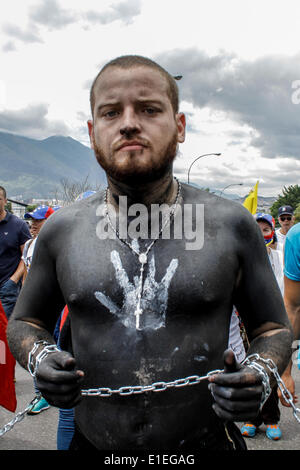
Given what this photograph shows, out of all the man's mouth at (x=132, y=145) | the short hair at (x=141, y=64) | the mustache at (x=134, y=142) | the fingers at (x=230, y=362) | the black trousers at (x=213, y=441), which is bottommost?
the black trousers at (x=213, y=441)

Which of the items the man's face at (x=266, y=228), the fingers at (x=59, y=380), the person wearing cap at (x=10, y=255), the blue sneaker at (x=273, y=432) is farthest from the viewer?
the person wearing cap at (x=10, y=255)

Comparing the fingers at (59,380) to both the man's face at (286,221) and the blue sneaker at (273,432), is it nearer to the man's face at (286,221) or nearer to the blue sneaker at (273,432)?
the blue sneaker at (273,432)

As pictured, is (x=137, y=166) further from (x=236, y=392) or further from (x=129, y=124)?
(x=236, y=392)

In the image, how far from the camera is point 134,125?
5.31 ft

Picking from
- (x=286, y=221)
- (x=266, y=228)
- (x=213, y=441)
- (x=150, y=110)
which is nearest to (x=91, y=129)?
(x=150, y=110)

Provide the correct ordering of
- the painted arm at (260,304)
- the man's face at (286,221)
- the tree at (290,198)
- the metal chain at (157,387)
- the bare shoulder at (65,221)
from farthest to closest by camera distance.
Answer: the tree at (290,198) < the man's face at (286,221) < the bare shoulder at (65,221) < the painted arm at (260,304) < the metal chain at (157,387)

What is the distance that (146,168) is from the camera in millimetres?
1635

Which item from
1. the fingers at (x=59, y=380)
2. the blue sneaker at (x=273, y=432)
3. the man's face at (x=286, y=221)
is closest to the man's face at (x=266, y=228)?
the blue sneaker at (x=273, y=432)

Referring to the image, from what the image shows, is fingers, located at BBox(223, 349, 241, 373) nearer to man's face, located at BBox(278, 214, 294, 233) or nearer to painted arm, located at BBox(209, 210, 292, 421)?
painted arm, located at BBox(209, 210, 292, 421)

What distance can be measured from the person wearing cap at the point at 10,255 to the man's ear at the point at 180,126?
435 centimetres

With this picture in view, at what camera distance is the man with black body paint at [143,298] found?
1.51 meters

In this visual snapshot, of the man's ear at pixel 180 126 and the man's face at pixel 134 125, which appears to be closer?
the man's face at pixel 134 125

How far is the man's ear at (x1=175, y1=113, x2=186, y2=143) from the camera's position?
1867mm

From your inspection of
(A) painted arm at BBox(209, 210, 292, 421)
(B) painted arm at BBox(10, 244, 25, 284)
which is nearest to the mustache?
(A) painted arm at BBox(209, 210, 292, 421)
